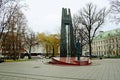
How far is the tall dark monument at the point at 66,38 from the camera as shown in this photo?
107 feet

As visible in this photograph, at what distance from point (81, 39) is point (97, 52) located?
69424 mm

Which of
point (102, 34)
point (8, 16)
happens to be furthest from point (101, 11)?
point (102, 34)

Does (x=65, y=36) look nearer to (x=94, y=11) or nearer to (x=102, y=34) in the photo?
(x=94, y=11)

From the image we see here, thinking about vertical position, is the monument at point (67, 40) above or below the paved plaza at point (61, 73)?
above

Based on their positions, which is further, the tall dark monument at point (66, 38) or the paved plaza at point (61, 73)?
the tall dark monument at point (66, 38)

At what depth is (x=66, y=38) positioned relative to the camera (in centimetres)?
3312

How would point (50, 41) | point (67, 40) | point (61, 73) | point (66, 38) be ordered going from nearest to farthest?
point (61, 73)
point (66, 38)
point (67, 40)
point (50, 41)

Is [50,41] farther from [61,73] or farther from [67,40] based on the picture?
[61,73]

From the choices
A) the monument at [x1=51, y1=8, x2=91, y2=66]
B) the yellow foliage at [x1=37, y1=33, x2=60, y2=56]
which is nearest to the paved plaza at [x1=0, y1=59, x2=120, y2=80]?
the monument at [x1=51, y1=8, x2=91, y2=66]

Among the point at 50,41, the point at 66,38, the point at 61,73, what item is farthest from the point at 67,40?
the point at 50,41

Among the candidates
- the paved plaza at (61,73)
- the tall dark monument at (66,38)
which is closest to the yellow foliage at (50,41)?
the tall dark monument at (66,38)

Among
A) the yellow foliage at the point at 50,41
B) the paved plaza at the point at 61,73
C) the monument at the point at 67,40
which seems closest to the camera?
the paved plaza at the point at 61,73

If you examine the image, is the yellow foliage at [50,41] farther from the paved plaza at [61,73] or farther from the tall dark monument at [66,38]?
the paved plaza at [61,73]

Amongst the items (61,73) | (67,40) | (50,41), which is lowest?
(61,73)
